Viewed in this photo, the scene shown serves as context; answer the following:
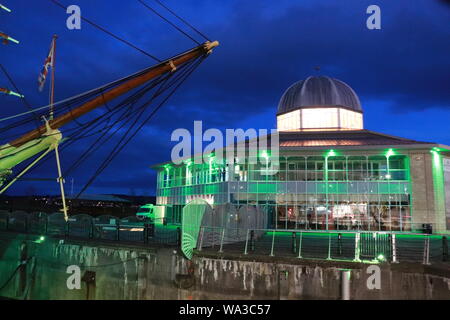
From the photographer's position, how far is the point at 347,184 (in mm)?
31312

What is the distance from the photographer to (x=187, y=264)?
14031 millimetres

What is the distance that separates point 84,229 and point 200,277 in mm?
9247

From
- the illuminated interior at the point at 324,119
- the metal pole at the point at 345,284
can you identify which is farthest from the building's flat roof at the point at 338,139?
the metal pole at the point at 345,284

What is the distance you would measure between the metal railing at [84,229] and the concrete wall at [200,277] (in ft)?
4.37

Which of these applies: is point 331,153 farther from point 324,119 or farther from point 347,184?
point 324,119

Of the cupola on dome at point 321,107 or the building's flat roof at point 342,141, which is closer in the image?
the building's flat roof at point 342,141

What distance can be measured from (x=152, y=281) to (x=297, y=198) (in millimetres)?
19789

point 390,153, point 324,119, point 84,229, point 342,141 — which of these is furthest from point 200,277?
point 324,119

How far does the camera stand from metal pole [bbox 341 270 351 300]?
11703 millimetres

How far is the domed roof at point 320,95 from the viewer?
4188 cm

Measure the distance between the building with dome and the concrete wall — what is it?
48.3 feet

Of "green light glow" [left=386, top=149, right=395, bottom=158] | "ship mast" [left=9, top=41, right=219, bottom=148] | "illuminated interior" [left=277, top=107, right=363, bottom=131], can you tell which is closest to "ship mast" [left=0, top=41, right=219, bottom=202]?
"ship mast" [left=9, top=41, right=219, bottom=148]

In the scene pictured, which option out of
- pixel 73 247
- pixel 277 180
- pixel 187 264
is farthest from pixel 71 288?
pixel 277 180

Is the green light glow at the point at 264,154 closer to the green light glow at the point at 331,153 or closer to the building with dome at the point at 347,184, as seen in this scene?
the building with dome at the point at 347,184
